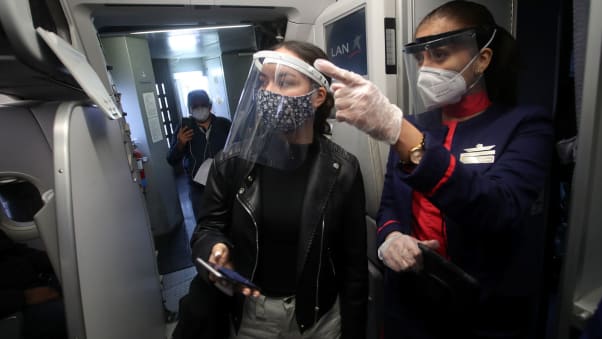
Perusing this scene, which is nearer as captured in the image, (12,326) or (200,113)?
(12,326)

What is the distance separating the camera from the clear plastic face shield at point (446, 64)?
1000 millimetres

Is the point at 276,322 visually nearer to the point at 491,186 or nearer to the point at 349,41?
the point at 491,186

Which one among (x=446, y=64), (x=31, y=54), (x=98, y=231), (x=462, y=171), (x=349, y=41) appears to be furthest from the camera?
(x=349, y=41)

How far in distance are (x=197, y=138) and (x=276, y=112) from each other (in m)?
2.29

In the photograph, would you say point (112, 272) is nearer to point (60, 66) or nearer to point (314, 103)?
point (60, 66)

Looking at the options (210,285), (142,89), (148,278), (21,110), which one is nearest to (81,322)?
(210,285)

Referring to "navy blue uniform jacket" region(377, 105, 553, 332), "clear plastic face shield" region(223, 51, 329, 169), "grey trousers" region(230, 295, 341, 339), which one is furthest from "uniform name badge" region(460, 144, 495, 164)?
"grey trousers" region(230, 295, 341, 339)

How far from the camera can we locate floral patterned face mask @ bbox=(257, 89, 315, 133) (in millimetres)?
1114

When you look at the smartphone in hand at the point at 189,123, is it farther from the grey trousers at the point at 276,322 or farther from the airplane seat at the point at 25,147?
the grey trousers at the point at 276,322

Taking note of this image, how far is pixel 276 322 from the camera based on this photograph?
126 centimetres

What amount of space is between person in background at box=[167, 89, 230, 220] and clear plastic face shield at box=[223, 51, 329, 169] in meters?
1.99

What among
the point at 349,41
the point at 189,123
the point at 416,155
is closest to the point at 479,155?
the point at 416,155

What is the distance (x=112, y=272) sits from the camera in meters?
1.21

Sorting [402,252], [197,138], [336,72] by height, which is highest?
[336,72]
